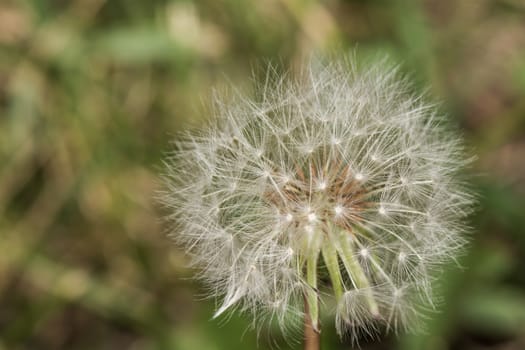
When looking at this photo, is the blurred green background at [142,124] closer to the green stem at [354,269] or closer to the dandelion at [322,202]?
the dandelion at [322,202]

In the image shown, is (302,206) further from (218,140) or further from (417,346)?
(417,346)

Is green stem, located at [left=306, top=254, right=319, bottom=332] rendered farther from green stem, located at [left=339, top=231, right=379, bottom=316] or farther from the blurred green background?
the blurred green background

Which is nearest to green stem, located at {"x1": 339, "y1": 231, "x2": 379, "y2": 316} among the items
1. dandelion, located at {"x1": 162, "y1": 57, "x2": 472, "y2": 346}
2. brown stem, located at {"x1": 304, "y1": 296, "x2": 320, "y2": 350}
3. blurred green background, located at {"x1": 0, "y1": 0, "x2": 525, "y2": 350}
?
dandelion, located at {"x1": 162, "y1": 57, "x2": 472, "y2": 346}

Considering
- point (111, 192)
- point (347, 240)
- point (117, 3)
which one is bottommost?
point (347, 240)

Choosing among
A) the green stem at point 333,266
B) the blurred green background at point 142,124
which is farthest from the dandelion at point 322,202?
the blurred green background at point 142,124

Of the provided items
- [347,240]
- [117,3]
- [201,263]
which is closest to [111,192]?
[117,3]

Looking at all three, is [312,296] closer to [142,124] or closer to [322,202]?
[322,202]
